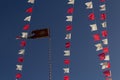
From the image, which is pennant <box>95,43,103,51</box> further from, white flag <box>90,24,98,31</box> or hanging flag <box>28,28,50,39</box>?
hanging flag <box>28,28,50,39</box>

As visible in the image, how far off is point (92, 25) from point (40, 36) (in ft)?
17.1

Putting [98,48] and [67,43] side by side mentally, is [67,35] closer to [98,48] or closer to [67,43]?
[67,43]

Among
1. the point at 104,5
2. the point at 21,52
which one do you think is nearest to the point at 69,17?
the point at 104,5

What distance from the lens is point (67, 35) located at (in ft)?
98.3

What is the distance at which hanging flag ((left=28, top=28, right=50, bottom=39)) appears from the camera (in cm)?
3041

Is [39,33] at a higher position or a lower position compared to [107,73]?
higher

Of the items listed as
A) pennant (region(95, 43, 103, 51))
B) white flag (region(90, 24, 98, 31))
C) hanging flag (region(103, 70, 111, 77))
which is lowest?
hanging flag (region(103, 70, 111, 77))

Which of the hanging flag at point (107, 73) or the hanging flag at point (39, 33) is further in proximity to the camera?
the hanging flag at point (39, 33)

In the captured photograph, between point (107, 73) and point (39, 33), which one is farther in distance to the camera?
point (39, 33)

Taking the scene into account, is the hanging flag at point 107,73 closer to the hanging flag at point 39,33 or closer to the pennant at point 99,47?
the pennant at point 99,47

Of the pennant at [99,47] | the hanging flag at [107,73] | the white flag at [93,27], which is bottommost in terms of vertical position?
the hanging flag at [107,73]

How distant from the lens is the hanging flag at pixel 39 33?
30.4 m

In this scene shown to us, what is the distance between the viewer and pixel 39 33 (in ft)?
101

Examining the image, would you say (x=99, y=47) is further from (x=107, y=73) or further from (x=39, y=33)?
(x=39, y=33)
